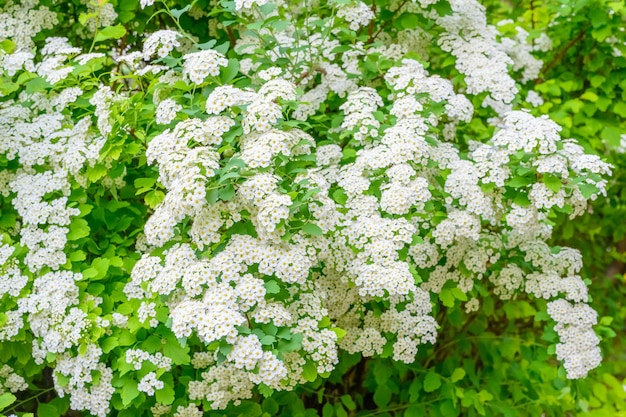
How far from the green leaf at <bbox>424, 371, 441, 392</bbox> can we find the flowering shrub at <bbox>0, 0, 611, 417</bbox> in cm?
1

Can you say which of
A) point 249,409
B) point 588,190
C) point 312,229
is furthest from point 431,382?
point 312,229

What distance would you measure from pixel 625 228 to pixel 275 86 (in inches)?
130

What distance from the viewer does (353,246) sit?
10.5 feet

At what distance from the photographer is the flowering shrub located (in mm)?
2832

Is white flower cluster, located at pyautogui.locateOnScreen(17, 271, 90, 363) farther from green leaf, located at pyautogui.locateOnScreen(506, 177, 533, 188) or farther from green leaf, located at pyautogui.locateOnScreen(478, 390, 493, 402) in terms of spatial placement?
green leaf, located at pyautogui.locateOnScreen(478, 390, 493, 402)

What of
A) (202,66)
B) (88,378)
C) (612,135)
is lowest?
(612,135)

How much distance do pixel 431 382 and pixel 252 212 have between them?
5.63ft

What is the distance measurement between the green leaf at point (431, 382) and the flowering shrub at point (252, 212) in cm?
1

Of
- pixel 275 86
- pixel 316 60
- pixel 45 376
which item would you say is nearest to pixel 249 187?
pixel 275 86

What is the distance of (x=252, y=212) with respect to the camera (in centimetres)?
287

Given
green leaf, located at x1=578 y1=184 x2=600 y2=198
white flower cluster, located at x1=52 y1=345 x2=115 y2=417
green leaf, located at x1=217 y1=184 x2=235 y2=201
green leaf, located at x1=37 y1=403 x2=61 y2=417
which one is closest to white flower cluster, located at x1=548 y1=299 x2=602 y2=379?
green leaf, located at x1=578 y1=184 x2=600 y2=198

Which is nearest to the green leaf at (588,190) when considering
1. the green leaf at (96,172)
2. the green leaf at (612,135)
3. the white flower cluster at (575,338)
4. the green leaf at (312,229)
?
the white flower cluster at (575,338)

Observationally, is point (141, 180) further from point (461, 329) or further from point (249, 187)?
point (461, 329)

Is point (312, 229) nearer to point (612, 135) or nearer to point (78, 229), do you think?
point (78, 229)
